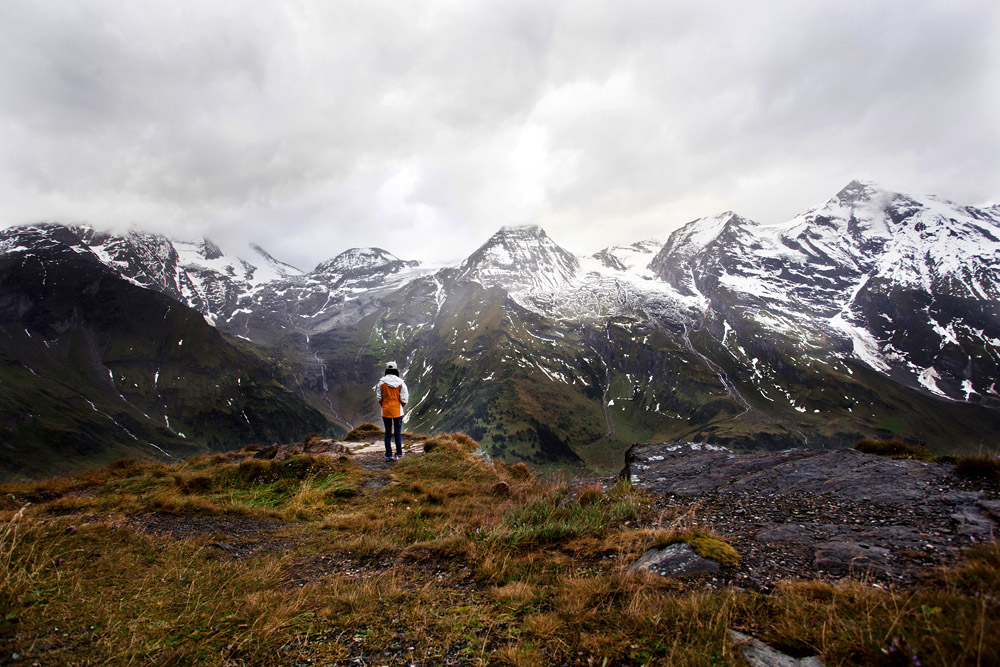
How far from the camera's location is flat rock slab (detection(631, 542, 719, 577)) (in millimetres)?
5246

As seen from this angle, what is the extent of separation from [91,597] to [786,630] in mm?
6893

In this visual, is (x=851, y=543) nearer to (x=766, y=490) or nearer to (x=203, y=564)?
(x=766, y=490)

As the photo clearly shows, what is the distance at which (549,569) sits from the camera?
228 inches

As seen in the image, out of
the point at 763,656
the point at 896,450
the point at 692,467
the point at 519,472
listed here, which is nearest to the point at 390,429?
the point at 519,472

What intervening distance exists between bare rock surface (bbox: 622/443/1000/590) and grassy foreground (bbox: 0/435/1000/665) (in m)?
0.69

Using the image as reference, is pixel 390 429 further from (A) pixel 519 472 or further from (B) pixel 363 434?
(B) pixel 363 434

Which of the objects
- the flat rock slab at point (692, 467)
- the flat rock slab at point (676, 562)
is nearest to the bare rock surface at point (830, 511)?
the flat rock slab at point (692, 467)

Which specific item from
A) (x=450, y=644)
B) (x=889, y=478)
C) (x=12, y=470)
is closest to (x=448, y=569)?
(x=450, y=644)

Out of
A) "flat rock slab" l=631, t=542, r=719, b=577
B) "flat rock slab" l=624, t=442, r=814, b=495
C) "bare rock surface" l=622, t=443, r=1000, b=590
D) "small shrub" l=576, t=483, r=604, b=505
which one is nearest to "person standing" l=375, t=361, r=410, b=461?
"small shrub" l=576, t=483, r=604, b=505

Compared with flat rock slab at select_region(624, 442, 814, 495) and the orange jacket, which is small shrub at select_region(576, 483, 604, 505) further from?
the orange jacket

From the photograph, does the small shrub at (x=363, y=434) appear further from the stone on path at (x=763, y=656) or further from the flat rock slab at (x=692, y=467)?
the stone on path at (x=763, y=656)

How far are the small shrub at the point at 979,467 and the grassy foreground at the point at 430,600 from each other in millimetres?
5479

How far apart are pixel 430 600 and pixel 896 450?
539 inches

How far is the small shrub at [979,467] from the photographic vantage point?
767cm
